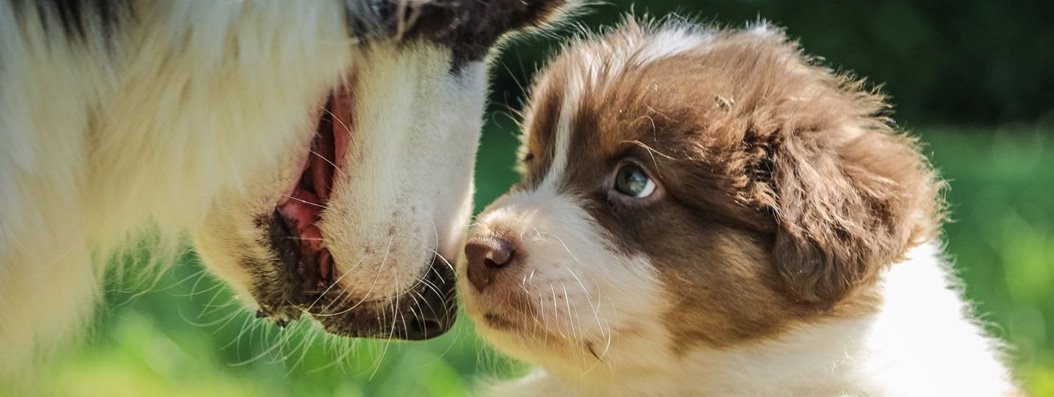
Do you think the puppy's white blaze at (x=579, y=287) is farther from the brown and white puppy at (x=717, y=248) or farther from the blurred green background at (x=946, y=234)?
the blurred green background at (x=946, y=234)

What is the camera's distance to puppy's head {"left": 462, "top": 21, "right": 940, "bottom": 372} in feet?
7.84

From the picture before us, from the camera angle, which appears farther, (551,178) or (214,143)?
(551,178)

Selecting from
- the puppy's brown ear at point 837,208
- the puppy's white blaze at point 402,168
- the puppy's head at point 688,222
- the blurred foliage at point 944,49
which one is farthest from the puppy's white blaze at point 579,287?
the blurred foliage at point 944,49

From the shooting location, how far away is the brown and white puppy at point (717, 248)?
94.5 inches

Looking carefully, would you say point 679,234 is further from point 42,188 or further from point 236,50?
point 42,188

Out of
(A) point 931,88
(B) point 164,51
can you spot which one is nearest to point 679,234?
(B) point 164,51

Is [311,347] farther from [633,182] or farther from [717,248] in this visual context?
[717,248]

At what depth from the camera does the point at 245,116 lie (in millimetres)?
2240

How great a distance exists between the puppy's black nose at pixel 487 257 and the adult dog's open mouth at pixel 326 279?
0.14m

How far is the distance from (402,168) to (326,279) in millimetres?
323

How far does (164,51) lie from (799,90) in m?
1.29

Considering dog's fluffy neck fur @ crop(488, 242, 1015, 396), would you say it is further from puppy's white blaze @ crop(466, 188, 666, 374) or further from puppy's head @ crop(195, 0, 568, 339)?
puppy's head @ crop(195, 0, 568, 339)

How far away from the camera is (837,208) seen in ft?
7.77

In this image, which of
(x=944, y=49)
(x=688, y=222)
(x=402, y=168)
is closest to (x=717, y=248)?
(x=688, y=222)
